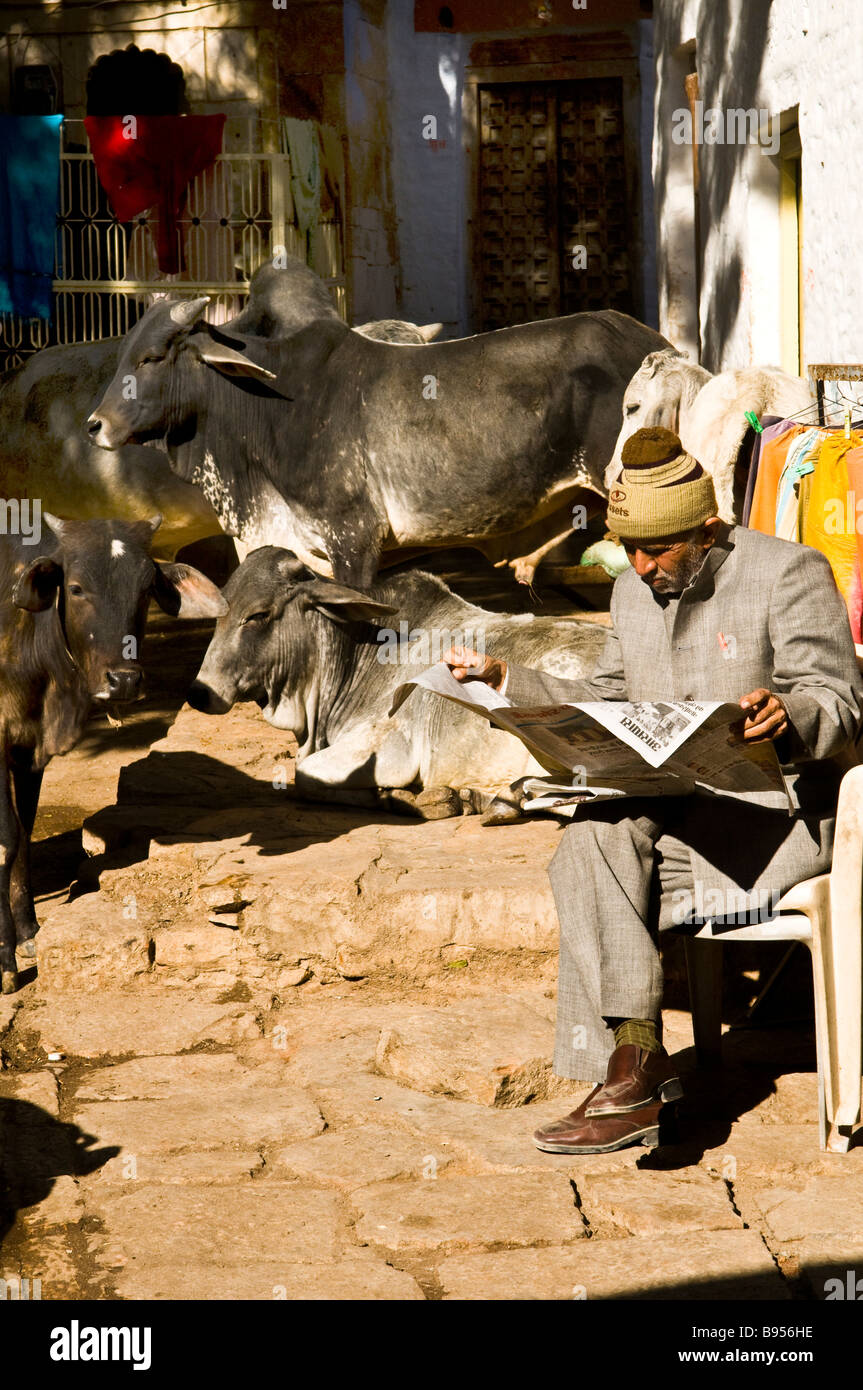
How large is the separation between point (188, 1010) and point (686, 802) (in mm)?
1921

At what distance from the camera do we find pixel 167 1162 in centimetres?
385

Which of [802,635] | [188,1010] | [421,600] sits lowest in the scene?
[188,1010]

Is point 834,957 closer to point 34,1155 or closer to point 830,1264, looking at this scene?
point 830,1264

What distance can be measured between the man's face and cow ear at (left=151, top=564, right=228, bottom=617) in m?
2.35

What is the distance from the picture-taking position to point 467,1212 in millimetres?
3496

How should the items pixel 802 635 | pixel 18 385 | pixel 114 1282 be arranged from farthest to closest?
pixel 18 385
pixel 802 635
pixel 114 1282

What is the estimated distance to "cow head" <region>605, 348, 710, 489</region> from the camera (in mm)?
6309

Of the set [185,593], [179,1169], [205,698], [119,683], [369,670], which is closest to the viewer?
[179,1169]

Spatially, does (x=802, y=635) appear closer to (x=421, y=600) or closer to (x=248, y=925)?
(x=248, y=925)

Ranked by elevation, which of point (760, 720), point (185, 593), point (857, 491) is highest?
point (857, 491)

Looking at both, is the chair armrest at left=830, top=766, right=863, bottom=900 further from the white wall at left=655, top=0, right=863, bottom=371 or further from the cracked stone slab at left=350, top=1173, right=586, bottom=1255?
the white wall at left=655, top=0, right=863, bottom=371

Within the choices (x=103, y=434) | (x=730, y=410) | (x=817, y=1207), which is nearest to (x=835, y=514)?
(x=730, y=410)

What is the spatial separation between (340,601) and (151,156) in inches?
287

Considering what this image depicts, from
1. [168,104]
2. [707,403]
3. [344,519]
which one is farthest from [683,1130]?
[168,104]
